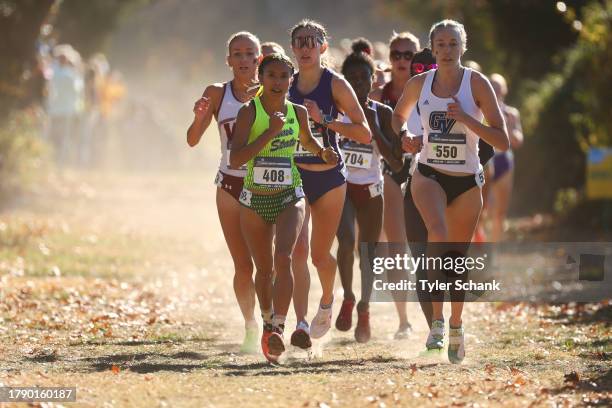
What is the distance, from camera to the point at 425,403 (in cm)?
784

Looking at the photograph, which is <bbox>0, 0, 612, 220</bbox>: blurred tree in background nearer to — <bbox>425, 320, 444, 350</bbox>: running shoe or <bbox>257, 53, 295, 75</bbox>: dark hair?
<bbox>425, 320, 444, 350</bbox>: running shoe

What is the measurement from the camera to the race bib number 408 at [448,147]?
945 centimetres

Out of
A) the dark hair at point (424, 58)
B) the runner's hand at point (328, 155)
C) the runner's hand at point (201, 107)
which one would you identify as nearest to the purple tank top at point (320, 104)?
the runner's hand at point (328, 155)

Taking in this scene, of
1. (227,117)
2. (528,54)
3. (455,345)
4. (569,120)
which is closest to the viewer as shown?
(455,345)

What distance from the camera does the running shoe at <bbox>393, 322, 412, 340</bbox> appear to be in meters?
11.1

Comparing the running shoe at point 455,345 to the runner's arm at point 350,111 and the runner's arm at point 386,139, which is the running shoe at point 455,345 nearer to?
the runner's arm at point 350,111

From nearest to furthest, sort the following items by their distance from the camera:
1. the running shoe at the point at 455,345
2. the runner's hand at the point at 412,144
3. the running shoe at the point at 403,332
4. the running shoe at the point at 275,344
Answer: the running shoe at the point at 275,344, the running shoe at the point at 455,345, the runner's hand at the point at 412,144, the running shoe at the point at 403,332

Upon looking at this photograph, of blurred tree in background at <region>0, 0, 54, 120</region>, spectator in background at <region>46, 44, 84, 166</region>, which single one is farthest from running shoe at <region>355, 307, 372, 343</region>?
spectator in background at <region>46, 44, 84, 166</region>

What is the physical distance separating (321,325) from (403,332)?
1.18 meters

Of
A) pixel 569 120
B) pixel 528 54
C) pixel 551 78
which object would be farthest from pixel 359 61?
pixel 528 54

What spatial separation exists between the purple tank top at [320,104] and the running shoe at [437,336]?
1.36m

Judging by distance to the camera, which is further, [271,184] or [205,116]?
[205,116]

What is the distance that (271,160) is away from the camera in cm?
912

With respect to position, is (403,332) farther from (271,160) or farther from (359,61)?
(271,160)
